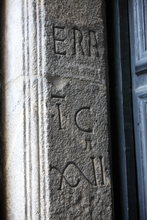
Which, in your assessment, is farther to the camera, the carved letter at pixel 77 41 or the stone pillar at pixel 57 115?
the carved letter at pixel 77 41

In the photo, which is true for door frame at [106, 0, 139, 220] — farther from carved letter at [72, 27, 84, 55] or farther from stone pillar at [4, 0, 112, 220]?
carved letter at [72, 27, 84, 55]

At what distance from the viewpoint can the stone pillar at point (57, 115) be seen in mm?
1330

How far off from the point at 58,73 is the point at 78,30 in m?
0.21

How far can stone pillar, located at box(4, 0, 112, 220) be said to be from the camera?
1330mm

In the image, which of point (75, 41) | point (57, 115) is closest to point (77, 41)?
point (75, 41)

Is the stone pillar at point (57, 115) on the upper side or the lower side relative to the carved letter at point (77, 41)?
lower

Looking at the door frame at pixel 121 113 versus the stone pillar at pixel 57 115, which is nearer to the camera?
the stone pillar at pixel 57 115

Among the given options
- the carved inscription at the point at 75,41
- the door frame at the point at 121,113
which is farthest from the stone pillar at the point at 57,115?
the door frame at the point at 121,113

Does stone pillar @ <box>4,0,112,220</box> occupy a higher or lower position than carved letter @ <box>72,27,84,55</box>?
lower

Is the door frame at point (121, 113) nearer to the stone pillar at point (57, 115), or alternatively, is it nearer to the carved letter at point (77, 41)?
the stone pillar at point (57, 115)

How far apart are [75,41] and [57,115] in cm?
31

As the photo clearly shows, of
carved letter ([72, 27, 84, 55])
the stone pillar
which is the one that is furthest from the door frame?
carved letter ([72, 27, 84, 55])

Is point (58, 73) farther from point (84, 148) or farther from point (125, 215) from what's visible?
point (125, 215)

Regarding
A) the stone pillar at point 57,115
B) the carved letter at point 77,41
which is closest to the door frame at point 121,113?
the stone pillar at point 57,115
